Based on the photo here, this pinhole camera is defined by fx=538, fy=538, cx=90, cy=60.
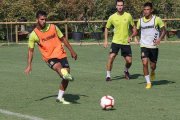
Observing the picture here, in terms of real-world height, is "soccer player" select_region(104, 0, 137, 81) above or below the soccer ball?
above

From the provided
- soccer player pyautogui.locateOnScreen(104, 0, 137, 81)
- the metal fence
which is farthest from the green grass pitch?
the metal fence

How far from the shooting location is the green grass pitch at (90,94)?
944 centimetres

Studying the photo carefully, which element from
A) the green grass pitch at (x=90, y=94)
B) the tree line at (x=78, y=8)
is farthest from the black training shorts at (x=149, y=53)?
the tree line at (x=78, y=8)

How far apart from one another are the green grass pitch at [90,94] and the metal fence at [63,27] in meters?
16.1

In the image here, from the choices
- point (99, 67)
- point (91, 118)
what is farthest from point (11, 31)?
point (91, 118)

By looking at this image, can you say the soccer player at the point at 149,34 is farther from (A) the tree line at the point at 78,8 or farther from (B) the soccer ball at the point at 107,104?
(A) the tree line at the point at 78,8

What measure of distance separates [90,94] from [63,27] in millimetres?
25451

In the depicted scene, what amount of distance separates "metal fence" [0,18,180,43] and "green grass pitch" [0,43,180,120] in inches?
635

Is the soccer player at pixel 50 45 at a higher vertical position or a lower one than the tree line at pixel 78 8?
higher

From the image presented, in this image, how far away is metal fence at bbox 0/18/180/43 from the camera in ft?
117

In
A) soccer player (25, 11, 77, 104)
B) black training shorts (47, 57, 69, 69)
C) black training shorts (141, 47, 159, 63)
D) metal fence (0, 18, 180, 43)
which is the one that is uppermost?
soccer player (25, 11, 77, 104)

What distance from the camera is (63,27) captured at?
37.3 meters

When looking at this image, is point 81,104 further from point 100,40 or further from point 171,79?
point 100,40

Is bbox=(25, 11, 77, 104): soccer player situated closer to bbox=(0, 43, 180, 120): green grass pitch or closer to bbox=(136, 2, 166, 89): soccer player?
bbox=(0, 43, 180, 120): green grass pitch
